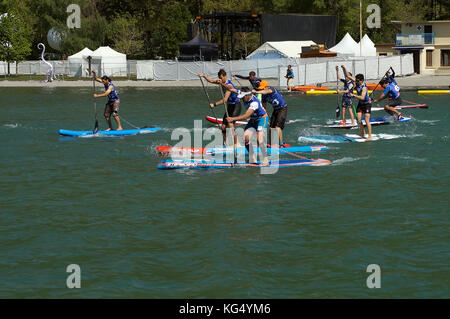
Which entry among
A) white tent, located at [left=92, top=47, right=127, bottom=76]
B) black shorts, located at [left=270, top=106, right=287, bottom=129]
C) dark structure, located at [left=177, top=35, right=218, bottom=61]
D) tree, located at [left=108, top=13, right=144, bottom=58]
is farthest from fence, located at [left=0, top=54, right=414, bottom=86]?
black shorts, located at [left=270, top=106, right=287, bottom=129]

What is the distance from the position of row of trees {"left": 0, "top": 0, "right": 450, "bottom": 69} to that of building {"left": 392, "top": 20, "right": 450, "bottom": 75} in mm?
5055

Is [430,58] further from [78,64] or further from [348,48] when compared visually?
[78,64]

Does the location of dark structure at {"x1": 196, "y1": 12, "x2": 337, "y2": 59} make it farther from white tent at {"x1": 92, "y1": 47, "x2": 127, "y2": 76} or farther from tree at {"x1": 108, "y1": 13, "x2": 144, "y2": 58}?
tree at {"x1": 108, "y1": 13, "x2": 144, "y2": 58}

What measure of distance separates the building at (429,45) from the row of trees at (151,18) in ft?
16.6

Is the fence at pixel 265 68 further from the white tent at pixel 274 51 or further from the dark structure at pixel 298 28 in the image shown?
the dark structure at pixel 298 28

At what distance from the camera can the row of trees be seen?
8388 centimetres

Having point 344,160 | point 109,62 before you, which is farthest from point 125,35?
point 344,160

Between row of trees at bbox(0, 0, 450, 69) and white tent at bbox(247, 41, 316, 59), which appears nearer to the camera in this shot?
white tent at bbox(247, 41, 316, 59)

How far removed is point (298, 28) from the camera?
7719 centimetres

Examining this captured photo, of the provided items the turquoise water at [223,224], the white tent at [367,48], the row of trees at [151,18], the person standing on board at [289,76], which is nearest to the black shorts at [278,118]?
the turquoise water at [223,224]

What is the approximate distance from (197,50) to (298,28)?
13354mm

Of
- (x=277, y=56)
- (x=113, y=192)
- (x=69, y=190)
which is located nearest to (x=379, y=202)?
(x=113, y=192)

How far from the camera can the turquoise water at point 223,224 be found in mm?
11406

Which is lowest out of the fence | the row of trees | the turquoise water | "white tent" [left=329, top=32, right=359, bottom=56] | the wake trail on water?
the turquoise water
